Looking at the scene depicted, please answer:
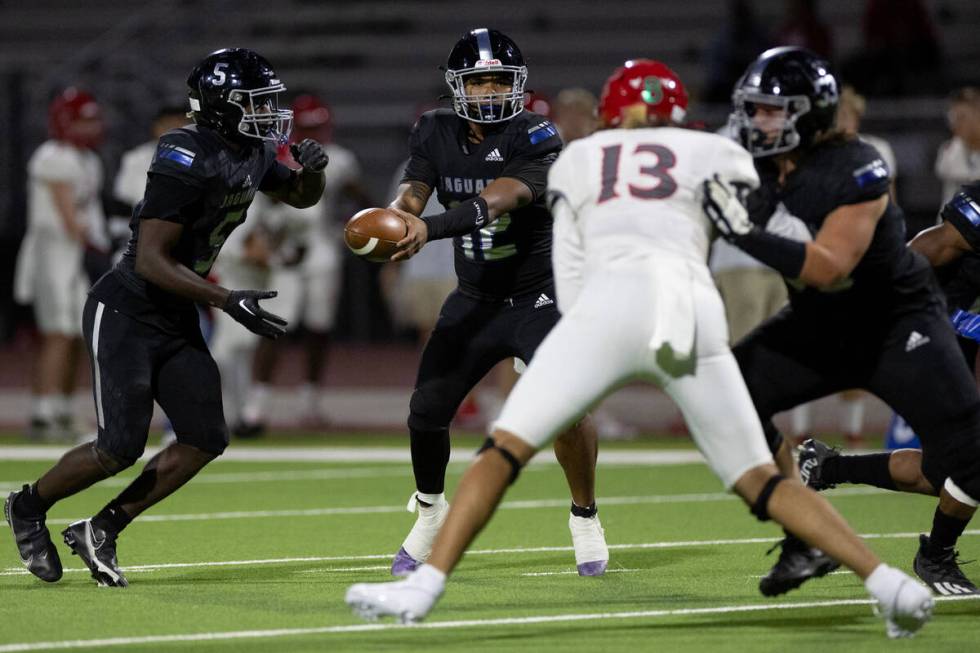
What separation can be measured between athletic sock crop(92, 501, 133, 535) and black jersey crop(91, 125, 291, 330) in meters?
0.65

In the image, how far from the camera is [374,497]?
8.44 meters

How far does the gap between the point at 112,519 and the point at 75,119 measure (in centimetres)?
548

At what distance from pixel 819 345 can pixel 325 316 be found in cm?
671

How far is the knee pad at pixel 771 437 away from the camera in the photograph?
5.22 metres

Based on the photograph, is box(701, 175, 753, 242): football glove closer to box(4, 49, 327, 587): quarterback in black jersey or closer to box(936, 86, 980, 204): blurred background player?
box(4, 49, 327, 587): quarterback in black jersey

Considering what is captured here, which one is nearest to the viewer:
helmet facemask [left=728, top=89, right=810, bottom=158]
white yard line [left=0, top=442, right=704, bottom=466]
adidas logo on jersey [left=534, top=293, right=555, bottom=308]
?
helmet facemask [left=728, top=89, right=810, bottom=158]

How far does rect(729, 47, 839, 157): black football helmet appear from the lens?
498 cm

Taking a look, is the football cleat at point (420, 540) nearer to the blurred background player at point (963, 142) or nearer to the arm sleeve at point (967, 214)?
the arm sleeve at point (967, 214)

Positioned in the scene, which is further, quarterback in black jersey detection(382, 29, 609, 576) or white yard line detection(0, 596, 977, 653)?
quarterback in black jersey detection(382, 29, 609, 576)

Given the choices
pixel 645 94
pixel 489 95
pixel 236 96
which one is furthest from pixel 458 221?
pixel 645 94

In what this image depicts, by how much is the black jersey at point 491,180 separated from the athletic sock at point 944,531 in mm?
1621

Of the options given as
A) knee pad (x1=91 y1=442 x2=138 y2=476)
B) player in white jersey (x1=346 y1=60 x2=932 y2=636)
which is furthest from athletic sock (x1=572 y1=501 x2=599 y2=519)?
knee pad (x1=91 y1=442 x2=138 y2=476)

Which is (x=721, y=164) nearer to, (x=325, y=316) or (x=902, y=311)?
(x=902, y=311)

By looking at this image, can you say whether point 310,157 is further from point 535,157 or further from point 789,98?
point 789,98
